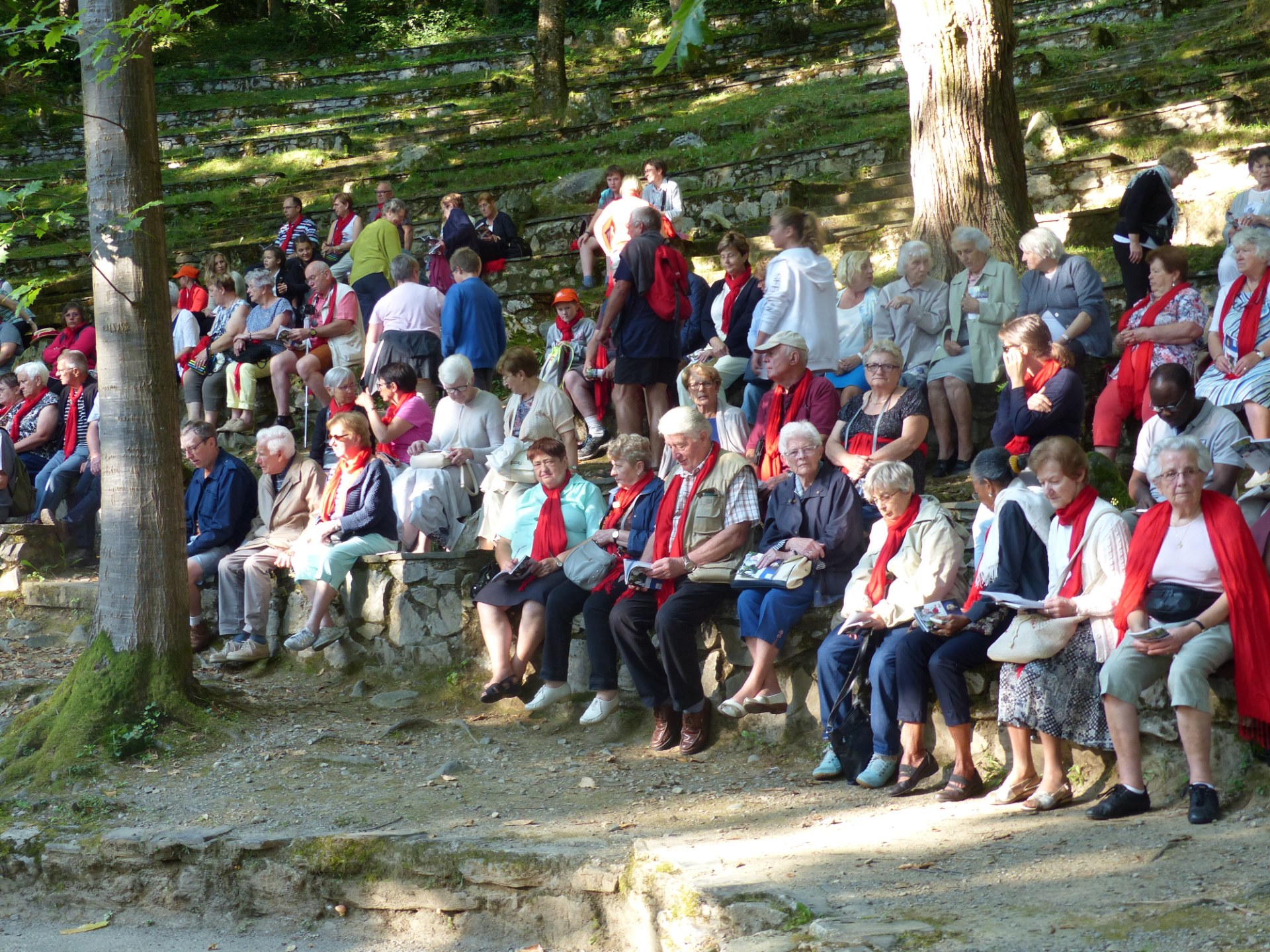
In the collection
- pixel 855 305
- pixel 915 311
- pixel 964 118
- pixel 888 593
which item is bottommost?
pixel 888 593

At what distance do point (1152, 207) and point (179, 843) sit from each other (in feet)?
21.7

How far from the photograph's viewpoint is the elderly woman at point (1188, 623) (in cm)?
433

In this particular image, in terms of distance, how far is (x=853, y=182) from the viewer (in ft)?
41.9

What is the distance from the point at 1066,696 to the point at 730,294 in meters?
4.19

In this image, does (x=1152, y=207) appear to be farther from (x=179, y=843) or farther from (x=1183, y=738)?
(x=179, y=843)

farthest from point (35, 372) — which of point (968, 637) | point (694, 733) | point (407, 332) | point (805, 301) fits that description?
point (968, 637)

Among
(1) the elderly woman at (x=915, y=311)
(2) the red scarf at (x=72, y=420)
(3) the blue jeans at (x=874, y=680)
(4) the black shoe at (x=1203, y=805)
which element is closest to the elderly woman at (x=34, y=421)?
(2) the red scarf at (x=72, y=420)

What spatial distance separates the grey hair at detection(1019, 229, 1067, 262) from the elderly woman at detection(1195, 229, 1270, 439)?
96 cm

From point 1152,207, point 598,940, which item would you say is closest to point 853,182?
point 1152,207

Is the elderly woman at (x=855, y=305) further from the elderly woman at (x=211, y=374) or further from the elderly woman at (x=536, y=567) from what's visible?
the elderly woman at (x=211, y=374)

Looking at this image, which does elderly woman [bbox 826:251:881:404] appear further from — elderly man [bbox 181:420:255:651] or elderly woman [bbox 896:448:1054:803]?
elderly man [bbox 181:420:255:651]

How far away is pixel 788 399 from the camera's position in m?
6.48

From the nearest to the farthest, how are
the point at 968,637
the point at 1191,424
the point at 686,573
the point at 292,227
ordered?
the point at 968,637, the point at 1191,424, the point at 686,573, the point at 292,227

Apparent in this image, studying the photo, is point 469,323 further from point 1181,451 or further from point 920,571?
point 1181,451
